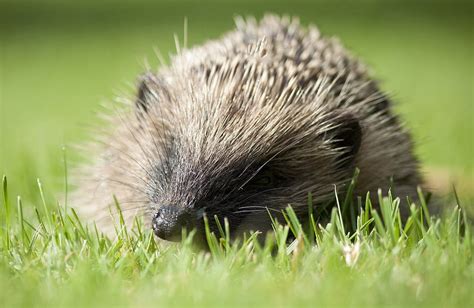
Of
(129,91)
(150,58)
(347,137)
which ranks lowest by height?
(150,58)

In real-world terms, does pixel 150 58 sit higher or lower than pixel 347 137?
lower

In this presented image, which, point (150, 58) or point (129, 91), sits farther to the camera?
point (150, 58)

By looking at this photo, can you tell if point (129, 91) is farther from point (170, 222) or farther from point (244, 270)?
point (244, 270)

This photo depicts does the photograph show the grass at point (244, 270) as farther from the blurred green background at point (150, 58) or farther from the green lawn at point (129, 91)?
the blurred green background at point (150, 58)

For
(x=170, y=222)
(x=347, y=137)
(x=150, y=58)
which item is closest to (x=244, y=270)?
(x=170, y=222)

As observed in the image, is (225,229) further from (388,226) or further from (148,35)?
(148,35)

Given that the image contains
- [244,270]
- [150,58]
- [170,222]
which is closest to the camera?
[244,270]

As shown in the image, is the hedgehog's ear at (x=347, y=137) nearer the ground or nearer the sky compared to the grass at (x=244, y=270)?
nearer the sky

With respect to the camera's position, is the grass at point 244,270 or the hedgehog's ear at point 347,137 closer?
the grass at point 244,270

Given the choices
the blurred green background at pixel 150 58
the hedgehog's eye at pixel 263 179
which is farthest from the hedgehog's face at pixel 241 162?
the blurred green background at pixel 150 58
